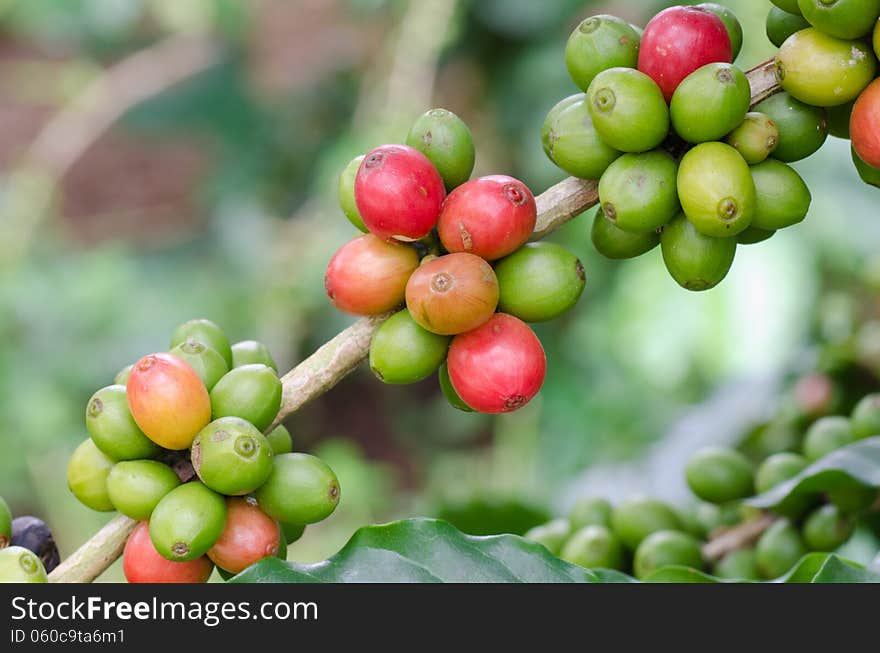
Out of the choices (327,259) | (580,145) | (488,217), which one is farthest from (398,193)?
(327,259)

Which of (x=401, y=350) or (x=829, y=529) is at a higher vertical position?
(x=401, y=350)

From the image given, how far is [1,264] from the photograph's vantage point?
381cm

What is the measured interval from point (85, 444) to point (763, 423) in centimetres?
120

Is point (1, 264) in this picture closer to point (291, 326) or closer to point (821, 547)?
point (291, 326)

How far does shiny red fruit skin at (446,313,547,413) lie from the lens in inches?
34.0

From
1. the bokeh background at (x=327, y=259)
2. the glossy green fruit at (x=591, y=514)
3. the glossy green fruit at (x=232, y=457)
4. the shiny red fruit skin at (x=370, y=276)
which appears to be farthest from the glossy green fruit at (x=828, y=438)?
the glossy green fruit at (x=232, y=457)

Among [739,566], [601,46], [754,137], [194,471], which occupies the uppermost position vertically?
[601,46]

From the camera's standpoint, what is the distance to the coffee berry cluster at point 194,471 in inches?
32.4

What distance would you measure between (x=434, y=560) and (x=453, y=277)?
0.28 metres

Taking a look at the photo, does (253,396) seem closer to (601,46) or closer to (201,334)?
(201,334)

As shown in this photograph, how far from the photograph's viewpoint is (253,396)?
0.86 metres

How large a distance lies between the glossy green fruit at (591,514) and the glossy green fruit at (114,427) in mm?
Result: 664

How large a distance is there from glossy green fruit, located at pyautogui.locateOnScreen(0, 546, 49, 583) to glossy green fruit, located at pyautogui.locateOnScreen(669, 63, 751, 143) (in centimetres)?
68
